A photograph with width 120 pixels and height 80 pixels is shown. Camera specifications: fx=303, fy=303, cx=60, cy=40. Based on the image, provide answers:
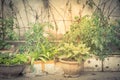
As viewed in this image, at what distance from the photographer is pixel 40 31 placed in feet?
30.5

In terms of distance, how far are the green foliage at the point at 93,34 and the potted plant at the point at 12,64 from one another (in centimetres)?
153

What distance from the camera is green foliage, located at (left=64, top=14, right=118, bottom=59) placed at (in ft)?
29.8

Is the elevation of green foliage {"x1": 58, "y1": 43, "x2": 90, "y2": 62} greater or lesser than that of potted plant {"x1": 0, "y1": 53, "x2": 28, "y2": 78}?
greater

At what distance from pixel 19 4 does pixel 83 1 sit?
2.15m

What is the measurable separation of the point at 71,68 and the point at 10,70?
69.3 inches

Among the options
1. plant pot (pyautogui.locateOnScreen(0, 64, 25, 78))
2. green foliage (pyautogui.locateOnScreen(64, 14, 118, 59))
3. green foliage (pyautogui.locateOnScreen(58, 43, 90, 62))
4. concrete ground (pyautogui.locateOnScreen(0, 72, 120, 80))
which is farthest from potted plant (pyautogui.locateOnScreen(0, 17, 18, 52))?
green foliage (pyautogui.locateOnScreen(64, 14, 118, 59))

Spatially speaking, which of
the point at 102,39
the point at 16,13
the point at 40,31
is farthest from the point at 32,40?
the point at 102,39

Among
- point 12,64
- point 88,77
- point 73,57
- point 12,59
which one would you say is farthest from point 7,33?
point 88,77

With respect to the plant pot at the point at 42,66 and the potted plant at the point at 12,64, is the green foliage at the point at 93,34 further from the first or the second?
the potted plant at the point at 12,64

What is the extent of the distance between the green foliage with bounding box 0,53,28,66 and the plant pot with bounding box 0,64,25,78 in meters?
0.13

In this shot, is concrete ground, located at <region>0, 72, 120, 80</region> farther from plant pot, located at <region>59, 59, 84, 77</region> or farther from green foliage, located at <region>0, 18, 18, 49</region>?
green foliage, located at <region>0, 18, 18, 49</region>

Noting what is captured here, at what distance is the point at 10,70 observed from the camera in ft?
28.6

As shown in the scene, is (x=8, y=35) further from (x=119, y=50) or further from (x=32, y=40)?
(x=119, y=50)

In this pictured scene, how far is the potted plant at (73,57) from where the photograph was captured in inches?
347
